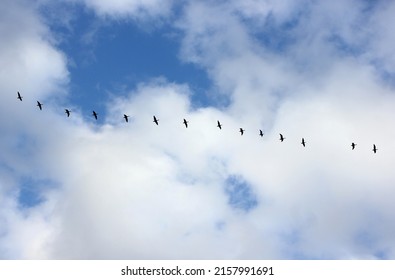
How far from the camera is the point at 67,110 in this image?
134 m

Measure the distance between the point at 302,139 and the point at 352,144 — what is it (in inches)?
489

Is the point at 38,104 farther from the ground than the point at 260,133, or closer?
farther from the ground

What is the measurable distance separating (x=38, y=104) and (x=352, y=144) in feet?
259

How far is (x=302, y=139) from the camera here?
13312 centimetres

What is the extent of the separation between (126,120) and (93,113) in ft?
29.2
